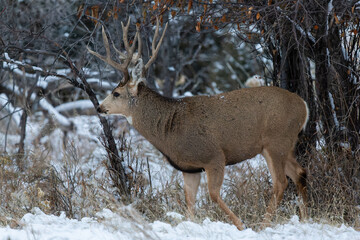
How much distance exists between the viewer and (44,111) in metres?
14.2

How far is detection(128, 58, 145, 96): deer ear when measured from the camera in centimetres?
712

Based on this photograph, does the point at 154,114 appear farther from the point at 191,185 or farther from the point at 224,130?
the point at 191,185

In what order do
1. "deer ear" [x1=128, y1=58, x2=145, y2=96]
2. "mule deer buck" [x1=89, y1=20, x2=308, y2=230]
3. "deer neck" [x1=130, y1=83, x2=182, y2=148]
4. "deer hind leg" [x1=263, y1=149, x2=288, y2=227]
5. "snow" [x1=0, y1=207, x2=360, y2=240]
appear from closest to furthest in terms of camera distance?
"snow" [x1=0, y1=207, x2=360, y2=240] < "mule deer buck" [x1=89, y1=20, x2=308, y2=230] < "deer hind leg" [x1=263, y1=149, x2=288, y2=227] < "deer neck" [x1=130, y1=83, x2=182, y2=148] < "deer ear" [x1=128, y1=58, x2=145, y2=96]

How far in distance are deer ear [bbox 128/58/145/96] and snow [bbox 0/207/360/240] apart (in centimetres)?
200

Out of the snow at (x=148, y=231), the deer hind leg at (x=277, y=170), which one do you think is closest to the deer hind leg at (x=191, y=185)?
the deer hind leg at (x=277, y=170)

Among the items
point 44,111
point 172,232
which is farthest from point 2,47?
point 44,111

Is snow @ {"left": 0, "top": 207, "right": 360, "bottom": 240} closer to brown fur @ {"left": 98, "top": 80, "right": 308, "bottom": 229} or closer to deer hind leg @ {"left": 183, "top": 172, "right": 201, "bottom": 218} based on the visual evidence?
brown fur @ {"left": 98, "top": 80, "right": 308, "bottom": 229}

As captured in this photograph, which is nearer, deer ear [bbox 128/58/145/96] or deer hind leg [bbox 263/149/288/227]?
deer hind leg [bbox 263/149/288/227]

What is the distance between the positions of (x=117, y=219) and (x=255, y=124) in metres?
2.27

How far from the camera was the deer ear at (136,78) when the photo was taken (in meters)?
7.12

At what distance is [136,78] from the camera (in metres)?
7.19

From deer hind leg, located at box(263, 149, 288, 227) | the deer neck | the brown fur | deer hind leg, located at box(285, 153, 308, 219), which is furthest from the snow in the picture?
the deer neck

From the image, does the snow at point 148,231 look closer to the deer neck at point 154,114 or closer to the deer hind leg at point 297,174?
the deer hind leg at point 297,174

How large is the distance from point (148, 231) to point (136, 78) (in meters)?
2.69
